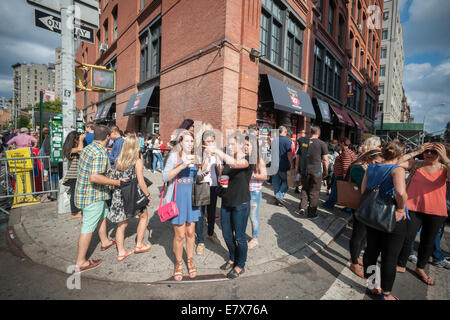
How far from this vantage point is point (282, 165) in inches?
229

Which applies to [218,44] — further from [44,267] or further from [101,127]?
[44,267]

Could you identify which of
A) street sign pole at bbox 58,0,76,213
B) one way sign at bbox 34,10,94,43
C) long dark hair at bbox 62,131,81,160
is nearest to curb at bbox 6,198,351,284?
street sign pole at bbox 58,0,76,213

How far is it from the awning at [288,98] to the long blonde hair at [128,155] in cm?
697

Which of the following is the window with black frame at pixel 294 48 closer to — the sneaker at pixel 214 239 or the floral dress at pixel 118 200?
the sneaker at pixel 214 239

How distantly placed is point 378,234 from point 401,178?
29.7 inches

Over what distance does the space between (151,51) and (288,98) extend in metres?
8.89

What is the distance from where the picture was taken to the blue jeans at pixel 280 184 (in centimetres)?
587

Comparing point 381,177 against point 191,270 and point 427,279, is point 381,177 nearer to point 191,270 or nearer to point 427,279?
point 427,279

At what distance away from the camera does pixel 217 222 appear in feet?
15.1

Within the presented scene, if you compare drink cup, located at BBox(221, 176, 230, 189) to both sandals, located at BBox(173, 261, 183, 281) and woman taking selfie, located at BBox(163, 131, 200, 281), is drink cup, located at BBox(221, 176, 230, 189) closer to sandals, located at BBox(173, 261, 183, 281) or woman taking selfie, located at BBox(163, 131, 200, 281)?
woman taking selfie, located at BBox(163, 131, 200, 281)

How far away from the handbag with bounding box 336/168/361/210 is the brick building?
5.18 metres
